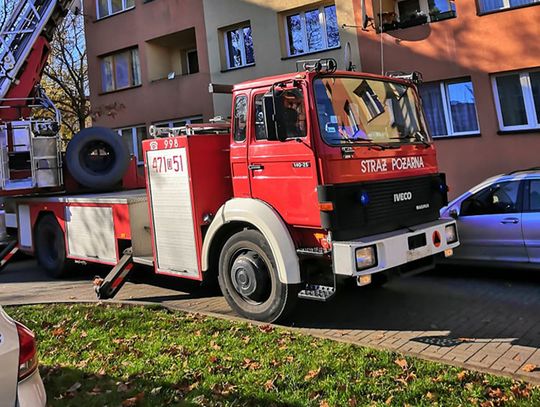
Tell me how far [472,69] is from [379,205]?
26.0 ft

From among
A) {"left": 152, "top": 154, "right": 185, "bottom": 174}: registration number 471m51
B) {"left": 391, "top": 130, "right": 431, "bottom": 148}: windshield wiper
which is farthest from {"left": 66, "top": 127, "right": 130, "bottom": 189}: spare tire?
{"left": 391, "top": 130, "right": 431, "bottom": 148}: windshield wiper

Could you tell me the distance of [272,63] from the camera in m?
15.2

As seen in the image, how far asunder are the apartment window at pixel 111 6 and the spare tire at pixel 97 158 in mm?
10390

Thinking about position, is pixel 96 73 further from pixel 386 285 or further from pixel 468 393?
pixel 468 393

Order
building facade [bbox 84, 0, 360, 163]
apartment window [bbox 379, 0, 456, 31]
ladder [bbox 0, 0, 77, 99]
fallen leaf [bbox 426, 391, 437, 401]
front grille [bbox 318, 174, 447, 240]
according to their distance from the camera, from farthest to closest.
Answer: building facade [bbox 84, 0, 360, 163] → apartment window [bbox 379, 0, 456, 31] → ladder [bbox 0, 0, 77, 99] → front grille [bbox 318, 174, 447, 240] → fallen leaf [bbox 426, 391, 437, 401]

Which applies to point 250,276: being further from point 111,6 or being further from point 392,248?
point 111,6

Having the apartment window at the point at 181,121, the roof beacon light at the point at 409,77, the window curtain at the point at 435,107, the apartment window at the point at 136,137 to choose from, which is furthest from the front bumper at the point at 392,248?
the apartment window at the point at 136,137

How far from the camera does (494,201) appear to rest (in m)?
7.46

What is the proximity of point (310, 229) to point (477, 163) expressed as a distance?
7795mm

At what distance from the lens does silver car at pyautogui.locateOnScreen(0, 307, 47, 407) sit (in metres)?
2.58

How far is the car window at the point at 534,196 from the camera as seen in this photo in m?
6.94

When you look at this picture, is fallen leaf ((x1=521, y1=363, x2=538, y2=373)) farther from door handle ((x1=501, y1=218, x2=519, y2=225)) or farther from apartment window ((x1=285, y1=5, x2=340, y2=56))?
apartment window ((x1=285, y1=5, x2=340, y2=56))

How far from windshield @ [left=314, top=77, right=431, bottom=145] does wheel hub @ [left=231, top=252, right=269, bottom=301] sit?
1600 mm

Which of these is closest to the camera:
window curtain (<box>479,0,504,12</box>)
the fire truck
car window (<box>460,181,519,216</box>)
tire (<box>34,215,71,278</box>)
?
the fire truck
